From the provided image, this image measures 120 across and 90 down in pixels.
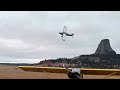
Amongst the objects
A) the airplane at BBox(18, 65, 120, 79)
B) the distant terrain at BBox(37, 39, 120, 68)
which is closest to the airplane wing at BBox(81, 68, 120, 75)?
the airplane at BBox(18, 65, 120, 79)

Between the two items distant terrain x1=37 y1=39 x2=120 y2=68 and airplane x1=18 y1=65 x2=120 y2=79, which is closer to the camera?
airplane x1=18 y1=65 x2=120 y2=79

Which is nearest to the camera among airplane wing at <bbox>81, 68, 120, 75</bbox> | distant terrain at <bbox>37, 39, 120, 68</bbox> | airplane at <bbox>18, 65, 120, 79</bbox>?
airplane at <bbox>18, 65, 120, 79</bbox>

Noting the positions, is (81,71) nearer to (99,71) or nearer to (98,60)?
(99,71)

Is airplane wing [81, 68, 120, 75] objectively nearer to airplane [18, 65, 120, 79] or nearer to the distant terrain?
airplane [18, 65, 120, 79]

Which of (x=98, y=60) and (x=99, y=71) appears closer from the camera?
(x=99, y=71)

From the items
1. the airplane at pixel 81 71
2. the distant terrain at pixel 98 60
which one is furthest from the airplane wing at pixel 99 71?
the distant terrain at pixel 98 60

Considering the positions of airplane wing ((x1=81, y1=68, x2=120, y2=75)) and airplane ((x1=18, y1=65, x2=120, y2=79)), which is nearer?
airplane ((x1=18, y1=65, x2=120, y2=79))

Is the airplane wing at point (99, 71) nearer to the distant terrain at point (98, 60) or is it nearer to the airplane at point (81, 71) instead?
the airplane at point (81, 71)

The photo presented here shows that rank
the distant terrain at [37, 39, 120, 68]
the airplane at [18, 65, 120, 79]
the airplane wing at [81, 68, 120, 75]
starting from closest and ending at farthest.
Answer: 1. the airplane at [18, 65, 120, 79]
2. the airplane wing at [81, 68, 120, 75]
3. the distant terrain at [37, 39, 120, 68]

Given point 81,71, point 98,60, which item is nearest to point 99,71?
point 81,71
